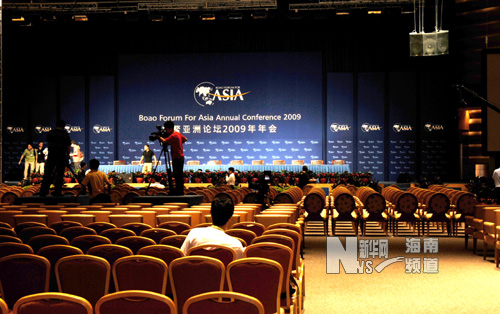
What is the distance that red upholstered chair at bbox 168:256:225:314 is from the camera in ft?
12.1

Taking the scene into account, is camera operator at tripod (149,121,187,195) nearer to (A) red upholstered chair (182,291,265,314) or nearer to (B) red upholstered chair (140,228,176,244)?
(B) red upholstered chair (140,228,176,244)

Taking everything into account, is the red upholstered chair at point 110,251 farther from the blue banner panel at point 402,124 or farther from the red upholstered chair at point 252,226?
the blue banner panel at point 402,124

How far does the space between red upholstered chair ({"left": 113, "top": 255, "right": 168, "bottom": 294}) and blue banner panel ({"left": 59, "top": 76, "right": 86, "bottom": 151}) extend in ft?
70.6

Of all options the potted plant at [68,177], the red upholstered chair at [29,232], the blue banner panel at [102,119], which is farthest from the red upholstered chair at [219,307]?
the blue banner panel at [102,119]

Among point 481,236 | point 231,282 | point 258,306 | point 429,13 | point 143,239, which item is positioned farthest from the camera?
point 429,13

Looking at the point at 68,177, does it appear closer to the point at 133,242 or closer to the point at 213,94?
the point at 213,94

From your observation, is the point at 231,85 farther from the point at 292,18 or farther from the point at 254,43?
the point at 292,18

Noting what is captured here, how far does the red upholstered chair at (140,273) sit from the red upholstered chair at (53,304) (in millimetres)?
1058

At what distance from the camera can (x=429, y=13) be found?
23312 mm

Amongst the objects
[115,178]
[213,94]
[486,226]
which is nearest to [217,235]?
[486,226]

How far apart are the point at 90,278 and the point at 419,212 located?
8.87 m

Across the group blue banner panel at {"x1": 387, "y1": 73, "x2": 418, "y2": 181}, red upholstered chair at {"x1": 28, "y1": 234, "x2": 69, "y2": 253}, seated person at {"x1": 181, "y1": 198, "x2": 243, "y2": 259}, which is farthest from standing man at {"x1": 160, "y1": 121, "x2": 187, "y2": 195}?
blue banner panel at {"x1": 387, "y1": 73, "x2": 418, "y2": 181}

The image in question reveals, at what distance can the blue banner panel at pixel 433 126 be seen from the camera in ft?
75.4

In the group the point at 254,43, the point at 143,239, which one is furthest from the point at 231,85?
the point at 143,239
